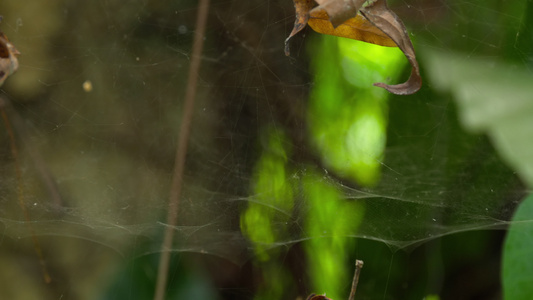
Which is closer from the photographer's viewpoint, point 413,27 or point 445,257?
point 413,27

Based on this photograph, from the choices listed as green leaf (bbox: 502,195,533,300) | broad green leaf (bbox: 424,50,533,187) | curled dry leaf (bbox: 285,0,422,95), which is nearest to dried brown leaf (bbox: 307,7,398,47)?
curled dry leaf (bbox: 285,0,422,95)

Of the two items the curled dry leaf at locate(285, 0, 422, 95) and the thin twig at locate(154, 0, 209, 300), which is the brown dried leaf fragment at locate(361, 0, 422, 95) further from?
the thin twig at locate(154, 0, 209, 300)

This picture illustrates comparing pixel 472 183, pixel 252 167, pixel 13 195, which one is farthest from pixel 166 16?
pixel 472 183

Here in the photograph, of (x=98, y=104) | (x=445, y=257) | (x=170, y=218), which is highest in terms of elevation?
(x=98, y=104)

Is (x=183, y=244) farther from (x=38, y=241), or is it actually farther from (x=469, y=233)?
(x=469, y=233)

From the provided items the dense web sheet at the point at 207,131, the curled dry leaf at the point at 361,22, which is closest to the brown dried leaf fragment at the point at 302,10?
the curled dry leaf at the point at 361,22

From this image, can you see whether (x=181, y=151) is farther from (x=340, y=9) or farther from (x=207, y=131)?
(x=340, y=9)
